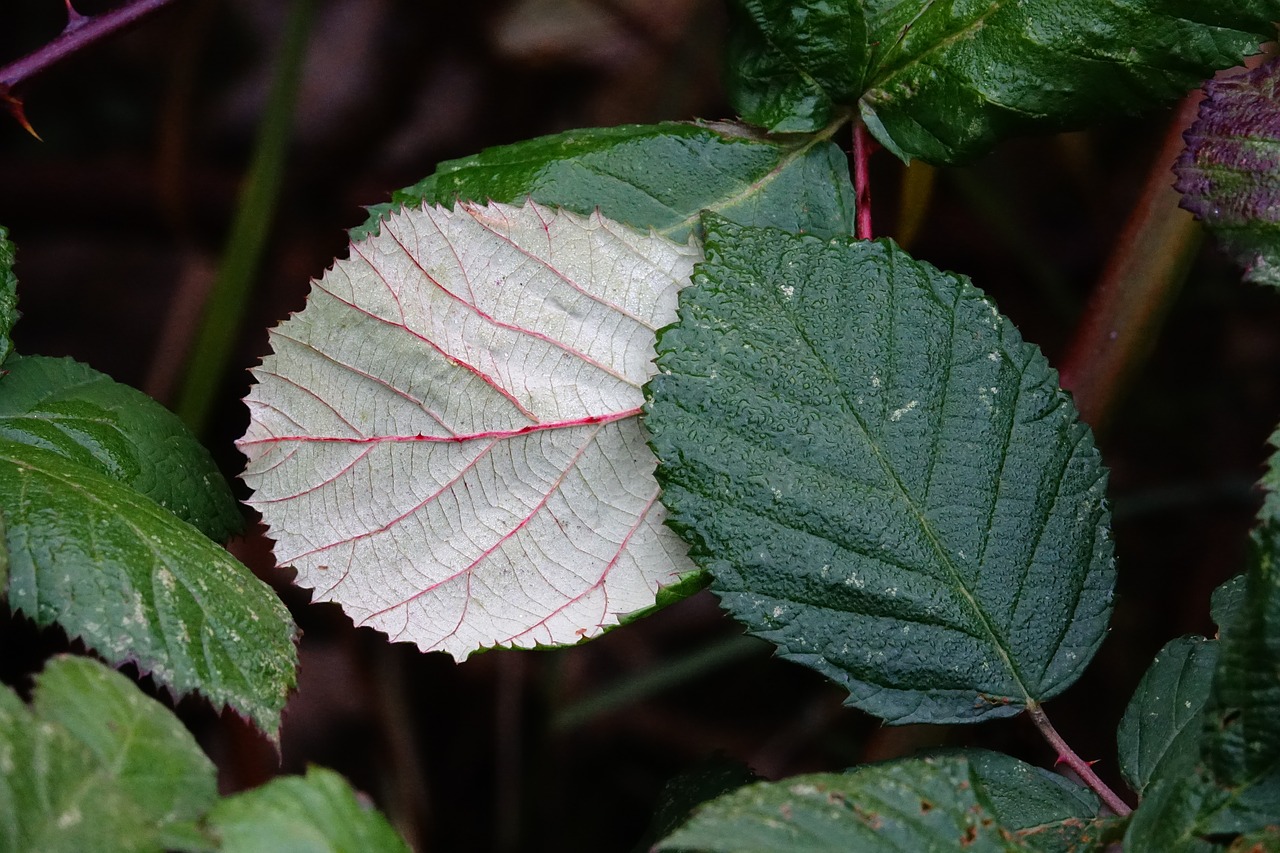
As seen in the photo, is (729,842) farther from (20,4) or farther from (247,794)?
(20,4)

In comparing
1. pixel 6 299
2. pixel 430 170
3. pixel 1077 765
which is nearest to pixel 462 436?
pixel 6 299

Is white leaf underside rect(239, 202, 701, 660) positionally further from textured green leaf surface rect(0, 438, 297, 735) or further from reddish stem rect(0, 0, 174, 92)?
reddish stem rect(0, 0, 174, 92)

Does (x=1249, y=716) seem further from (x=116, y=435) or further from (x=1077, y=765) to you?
(x=116, y=435)

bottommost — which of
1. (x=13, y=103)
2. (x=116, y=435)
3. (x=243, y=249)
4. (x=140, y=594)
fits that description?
(x=140, y=594)

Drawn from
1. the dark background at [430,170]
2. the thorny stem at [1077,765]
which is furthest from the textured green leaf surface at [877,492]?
the dark background at [430,170]

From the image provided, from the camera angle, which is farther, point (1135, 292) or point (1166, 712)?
point (1135, 292)

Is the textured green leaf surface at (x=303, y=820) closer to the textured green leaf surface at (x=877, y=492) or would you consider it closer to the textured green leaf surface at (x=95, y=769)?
the textured green leaf surface at (x=95, y=769)

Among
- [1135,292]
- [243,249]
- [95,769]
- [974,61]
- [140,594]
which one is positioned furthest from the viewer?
[243,249]
